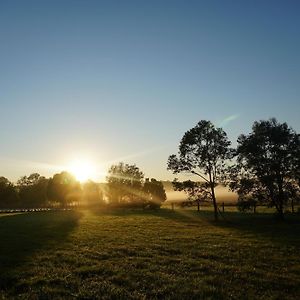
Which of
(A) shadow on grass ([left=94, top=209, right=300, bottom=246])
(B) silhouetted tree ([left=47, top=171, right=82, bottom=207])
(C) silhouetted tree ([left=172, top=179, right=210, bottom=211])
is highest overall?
(B) silhouetted tree ([left=47, top=171, right=82, bottom=207])

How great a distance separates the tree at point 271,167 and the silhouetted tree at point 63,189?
4351 inches

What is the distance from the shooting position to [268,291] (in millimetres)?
14000

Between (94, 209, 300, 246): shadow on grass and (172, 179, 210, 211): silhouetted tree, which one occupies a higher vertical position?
(172, 179, 210, 211): silhouetted tree

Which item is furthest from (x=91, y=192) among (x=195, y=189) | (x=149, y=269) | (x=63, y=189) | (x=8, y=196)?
(x=149, y=269)

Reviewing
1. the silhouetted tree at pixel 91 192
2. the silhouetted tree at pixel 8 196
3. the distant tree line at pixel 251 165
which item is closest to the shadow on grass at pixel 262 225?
the distant tree line at pixel 251 165

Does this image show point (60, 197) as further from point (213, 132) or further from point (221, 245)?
point (221, 245)

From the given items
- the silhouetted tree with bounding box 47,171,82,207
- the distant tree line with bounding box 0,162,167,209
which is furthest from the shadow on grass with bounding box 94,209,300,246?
the silhouetted tree with bounding box 47,171,82,207

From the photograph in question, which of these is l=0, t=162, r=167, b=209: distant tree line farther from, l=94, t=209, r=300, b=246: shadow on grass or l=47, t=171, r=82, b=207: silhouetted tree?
l=94, t=209, r=300, b=246: shadow on grass

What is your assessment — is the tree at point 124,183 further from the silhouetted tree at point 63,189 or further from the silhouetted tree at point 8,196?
the silhouetted tree at point 8,196

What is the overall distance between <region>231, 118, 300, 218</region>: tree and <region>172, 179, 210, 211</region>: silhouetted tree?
4.30 metres

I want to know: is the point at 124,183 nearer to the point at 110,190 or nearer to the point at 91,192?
the point at 110,190

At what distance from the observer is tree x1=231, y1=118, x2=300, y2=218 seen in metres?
52.9

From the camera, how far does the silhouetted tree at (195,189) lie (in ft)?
184

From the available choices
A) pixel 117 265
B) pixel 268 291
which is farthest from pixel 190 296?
pixel 117 265
